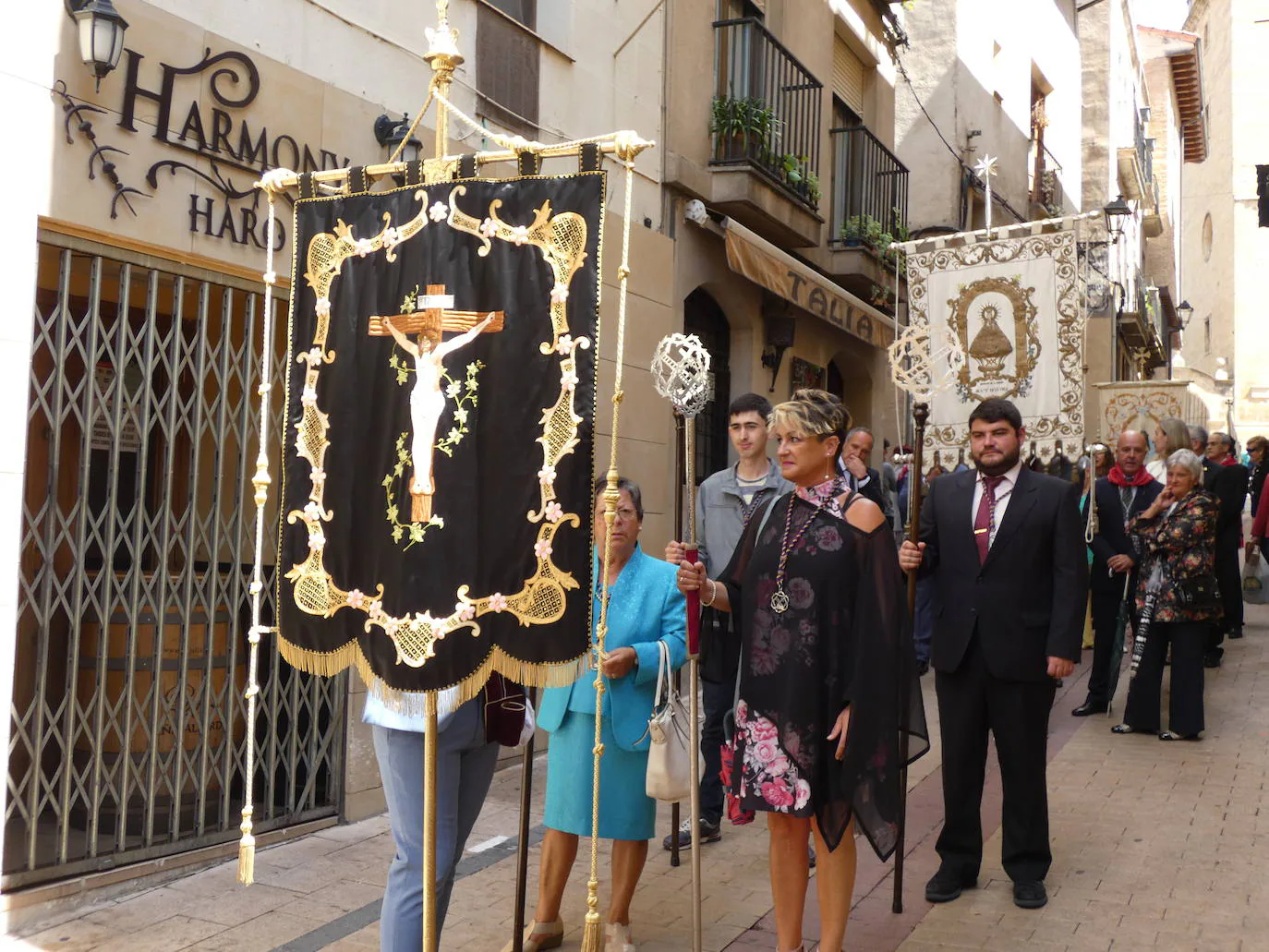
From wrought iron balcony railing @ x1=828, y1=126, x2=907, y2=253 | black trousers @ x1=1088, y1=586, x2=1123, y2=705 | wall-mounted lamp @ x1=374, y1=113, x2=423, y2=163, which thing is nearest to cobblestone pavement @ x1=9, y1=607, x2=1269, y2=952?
black trousers @ x1=1088, y1=586, x2=1123, y2=705

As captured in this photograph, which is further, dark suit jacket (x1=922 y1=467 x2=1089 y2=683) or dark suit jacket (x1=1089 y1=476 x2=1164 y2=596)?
dark suit jacket (x1=1089 y1=476 x2=1164 y2=596)

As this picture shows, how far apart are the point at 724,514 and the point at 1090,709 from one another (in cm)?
457

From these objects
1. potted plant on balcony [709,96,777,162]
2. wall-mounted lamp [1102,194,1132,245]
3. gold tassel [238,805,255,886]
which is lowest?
gold tassel [238,805,255,886]

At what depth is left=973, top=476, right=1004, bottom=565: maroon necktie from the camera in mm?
5398

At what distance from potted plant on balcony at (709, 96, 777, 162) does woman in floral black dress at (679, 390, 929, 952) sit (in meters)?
6.77

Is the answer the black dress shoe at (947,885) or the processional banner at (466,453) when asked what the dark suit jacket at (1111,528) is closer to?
the black dress shoe at (947,885)

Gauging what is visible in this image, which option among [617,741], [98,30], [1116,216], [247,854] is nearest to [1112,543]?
[617,741]

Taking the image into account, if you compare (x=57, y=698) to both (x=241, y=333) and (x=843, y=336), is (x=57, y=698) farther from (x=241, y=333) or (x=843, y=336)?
(x=843, y=336)

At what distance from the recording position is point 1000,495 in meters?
5.43

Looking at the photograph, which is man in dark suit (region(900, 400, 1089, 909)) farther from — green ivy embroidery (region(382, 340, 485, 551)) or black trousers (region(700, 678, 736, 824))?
green ivy embroidery (region(382, 340, 485, 551))

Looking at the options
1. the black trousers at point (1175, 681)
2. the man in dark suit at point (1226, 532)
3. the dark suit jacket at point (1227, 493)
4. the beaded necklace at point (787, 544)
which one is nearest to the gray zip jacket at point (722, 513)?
the beaded necklace at point (787, 544)

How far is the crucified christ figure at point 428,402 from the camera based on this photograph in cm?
369

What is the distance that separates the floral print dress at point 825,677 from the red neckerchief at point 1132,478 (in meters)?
5.28

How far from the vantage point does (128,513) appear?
5.46 metres
